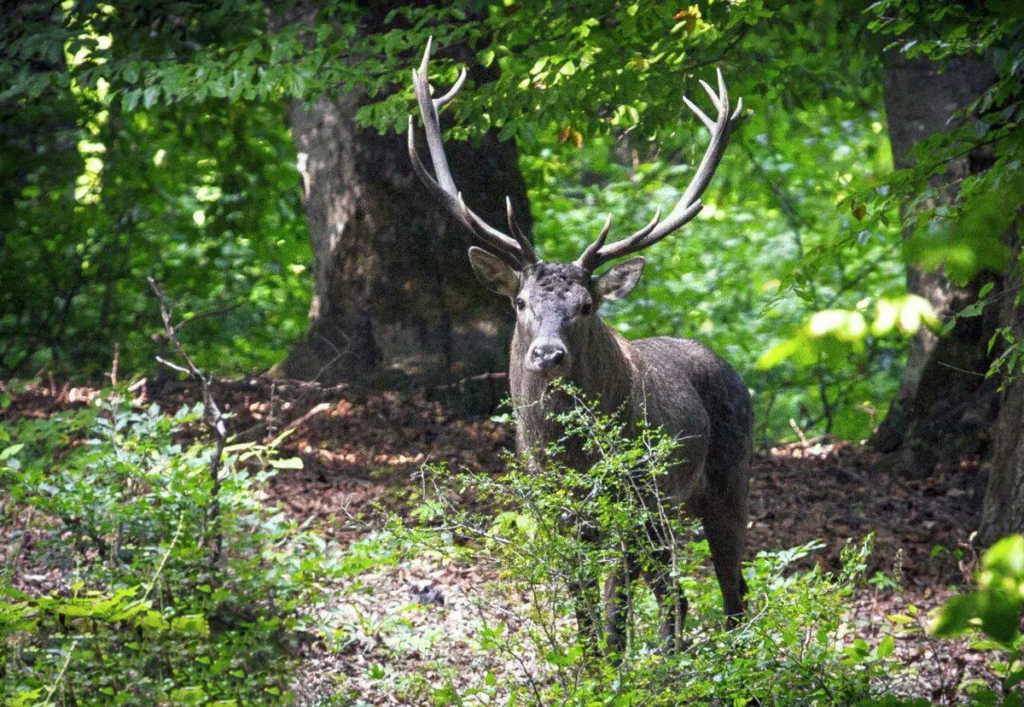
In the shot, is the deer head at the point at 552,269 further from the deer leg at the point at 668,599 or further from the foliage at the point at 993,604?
the foliage at the point at 993,604

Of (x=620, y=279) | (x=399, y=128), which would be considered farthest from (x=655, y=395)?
(x=399, y=128)

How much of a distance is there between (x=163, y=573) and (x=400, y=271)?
400cm

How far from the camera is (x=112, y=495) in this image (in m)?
5.95

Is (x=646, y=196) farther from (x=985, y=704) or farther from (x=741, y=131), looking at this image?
(x=985, y=704)

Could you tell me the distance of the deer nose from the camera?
536 cm

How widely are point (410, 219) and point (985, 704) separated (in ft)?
23.3

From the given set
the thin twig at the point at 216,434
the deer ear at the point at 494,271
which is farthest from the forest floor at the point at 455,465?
the deer ear at the point at 494,271

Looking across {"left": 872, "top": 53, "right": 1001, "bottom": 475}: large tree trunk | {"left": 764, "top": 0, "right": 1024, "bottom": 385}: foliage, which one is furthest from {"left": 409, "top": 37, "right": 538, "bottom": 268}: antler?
{"left": 872, "top": 53, "right": 1001, "bottom": 475}: large tree trunk

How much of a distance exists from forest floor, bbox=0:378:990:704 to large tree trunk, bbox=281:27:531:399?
375mm

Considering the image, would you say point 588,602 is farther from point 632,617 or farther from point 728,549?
point 728,549

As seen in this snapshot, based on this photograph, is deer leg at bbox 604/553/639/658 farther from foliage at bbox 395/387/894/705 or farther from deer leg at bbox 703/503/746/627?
deer leg at bbox 703/503/746/627

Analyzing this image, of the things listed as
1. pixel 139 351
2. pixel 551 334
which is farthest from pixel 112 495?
pixel 139 351

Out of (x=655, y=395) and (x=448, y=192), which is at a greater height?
(x=448, y=192)

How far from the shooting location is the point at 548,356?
17.6 feet
